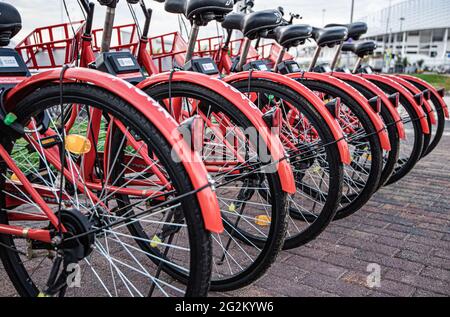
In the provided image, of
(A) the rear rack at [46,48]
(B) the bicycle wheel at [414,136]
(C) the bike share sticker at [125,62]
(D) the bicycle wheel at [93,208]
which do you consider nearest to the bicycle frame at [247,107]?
(C) the bike share sticker at [125,62]

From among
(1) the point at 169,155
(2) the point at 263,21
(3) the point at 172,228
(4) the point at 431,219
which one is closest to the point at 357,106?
(2) the point at 263,21

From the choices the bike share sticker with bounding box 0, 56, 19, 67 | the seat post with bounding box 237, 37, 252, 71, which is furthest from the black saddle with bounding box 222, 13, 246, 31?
the bike share sticker with bounding box 0, 56, 19, 67

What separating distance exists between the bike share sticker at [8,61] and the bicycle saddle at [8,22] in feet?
0.32

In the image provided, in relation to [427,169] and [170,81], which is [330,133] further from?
[427,169]

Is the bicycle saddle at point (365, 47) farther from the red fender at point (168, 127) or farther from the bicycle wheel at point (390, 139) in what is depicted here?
the red fender at point (168, 127)

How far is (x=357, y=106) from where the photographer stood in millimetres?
3178

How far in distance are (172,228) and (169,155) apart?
54cm

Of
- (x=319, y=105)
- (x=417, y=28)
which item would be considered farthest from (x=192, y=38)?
(x=417, y=28)

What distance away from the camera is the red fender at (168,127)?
1542 mm

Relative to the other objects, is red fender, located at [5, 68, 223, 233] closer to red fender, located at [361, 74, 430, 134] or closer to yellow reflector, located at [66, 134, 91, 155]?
yellow reflector, located at [66, 134, 91, 155]

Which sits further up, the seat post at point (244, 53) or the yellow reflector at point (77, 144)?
the seat post at point (244, 53)

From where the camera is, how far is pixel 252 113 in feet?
7.17

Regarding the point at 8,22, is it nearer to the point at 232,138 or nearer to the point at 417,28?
the point at 232,138
